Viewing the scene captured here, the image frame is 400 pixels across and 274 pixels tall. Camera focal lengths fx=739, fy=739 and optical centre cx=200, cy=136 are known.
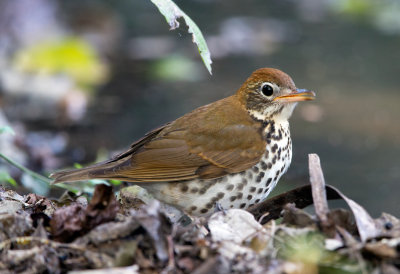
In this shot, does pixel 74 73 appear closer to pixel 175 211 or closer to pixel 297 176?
pixel 297 176

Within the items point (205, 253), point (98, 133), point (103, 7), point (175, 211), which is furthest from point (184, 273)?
point (103, 7)

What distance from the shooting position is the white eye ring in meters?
4.38

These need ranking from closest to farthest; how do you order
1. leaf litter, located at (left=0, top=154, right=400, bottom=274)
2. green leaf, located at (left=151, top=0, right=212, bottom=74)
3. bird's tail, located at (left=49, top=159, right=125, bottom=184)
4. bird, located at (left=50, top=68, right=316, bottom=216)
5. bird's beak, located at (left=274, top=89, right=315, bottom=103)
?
leaf litter, located at (left=0, top=154, right=400, bottom=274) → green leaf, located at (left=151, top=0, right=212, bottom=74) → bird's tail, located at (left=49, top=159, right=125, bottom=184) → bird, located at (left=50, top=68, right=316, bottom=216) → bird's beak, located at (left=274, top=89, right=315, bottom=103)

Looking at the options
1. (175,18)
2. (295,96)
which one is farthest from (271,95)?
(175,18)

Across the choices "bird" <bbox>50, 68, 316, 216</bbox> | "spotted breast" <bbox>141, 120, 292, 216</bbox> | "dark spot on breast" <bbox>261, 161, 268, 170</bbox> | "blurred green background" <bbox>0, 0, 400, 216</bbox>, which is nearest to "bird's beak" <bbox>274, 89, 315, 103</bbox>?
"bird" <bbox>50, 68, 316, 216</bbox>

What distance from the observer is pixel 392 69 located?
8.03 metres

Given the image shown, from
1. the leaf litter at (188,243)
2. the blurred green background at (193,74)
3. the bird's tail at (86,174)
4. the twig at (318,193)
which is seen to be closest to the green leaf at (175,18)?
the twig at (318,193)

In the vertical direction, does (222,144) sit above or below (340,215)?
above

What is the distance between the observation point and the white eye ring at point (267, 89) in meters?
4.38

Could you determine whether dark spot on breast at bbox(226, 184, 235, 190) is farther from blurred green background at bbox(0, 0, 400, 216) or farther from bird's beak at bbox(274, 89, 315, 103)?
blurred green background at bbox(0, 0, 400, 216)

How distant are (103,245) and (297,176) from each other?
2932 mm

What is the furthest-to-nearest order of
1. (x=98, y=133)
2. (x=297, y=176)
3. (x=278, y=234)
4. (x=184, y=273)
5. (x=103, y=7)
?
(x=103, y=7), (x=98, y=133), (x=297, y=176), (x=278, y=234), (x=184, y=273)

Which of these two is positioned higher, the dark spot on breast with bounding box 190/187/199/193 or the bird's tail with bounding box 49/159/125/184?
the bird's tail with bounding box 49/159/125/184

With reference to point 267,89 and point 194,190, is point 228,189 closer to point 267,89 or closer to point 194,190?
point 194,190
